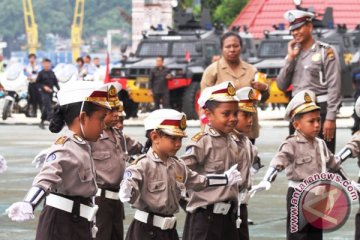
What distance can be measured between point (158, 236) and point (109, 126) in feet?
5.35

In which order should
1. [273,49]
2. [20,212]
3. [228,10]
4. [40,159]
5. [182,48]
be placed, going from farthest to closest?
[228,10] < [273,49] < [182,48] < [40,159] < [20,212]

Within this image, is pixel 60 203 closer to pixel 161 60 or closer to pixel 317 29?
pixel 161 60

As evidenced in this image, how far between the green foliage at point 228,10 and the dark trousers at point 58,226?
48.1 metres

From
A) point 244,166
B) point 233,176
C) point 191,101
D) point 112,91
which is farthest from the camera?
point 191,101

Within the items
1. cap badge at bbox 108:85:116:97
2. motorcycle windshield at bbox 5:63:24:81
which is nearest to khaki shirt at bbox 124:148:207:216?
cap badge at bbox 108:85:116:97

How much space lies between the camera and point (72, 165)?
8.22 meters

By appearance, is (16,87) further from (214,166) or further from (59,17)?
(59,17)

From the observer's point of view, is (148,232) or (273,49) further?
(273,49)

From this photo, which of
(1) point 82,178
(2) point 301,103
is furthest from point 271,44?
(1) point 82,178

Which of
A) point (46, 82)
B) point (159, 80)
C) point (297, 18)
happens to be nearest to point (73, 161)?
point (297, 18)

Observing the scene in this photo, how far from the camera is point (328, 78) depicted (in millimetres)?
12508

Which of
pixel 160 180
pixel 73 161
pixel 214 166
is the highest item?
pixel 73 161

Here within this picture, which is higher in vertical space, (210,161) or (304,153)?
(210,161)

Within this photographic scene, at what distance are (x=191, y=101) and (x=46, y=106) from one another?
3701 millimetres
